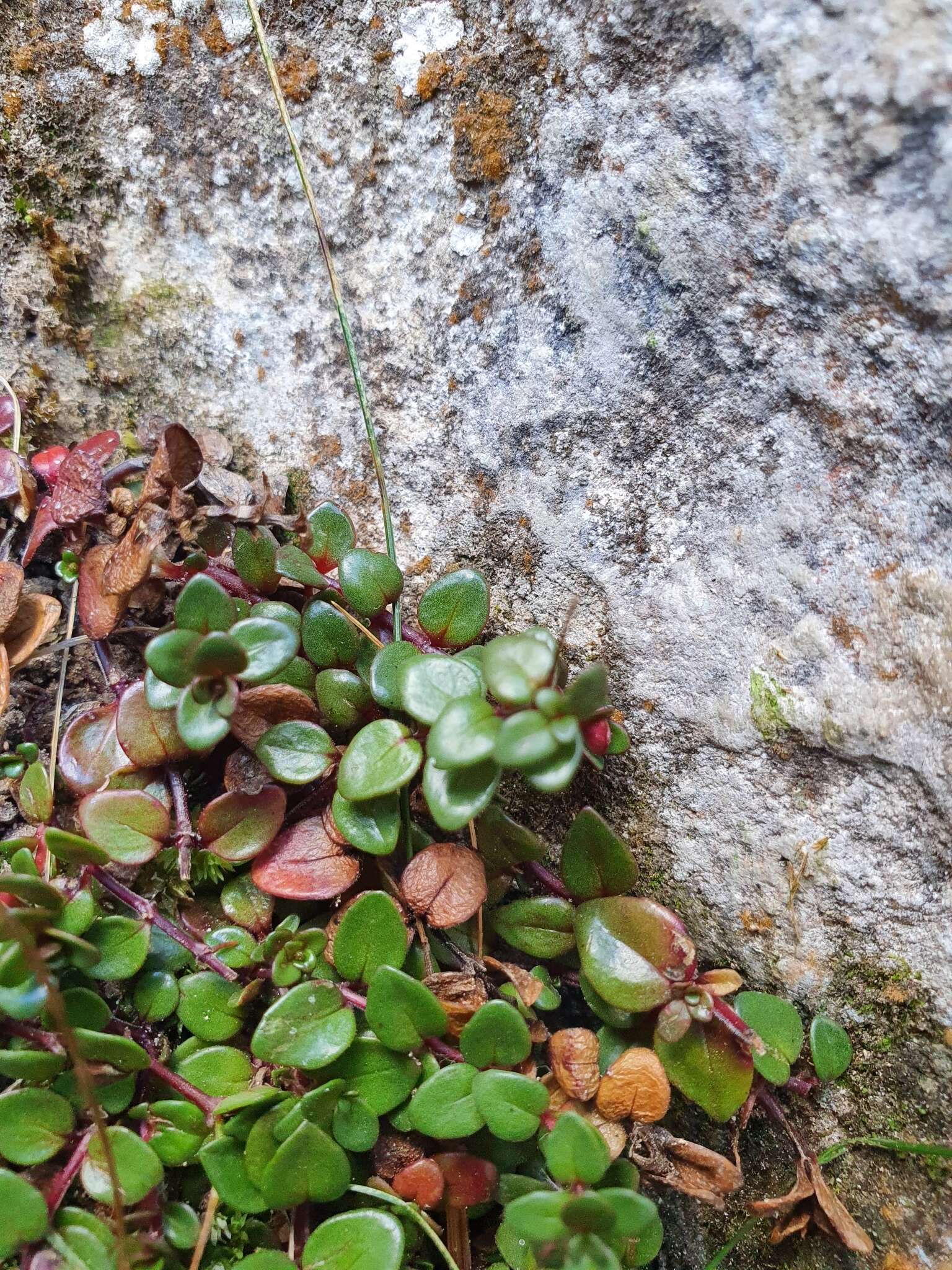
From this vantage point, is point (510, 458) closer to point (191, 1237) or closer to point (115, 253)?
point (115, 253)

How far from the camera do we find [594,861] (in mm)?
1083

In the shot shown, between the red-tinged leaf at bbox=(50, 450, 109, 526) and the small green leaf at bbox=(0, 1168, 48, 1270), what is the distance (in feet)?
2.81

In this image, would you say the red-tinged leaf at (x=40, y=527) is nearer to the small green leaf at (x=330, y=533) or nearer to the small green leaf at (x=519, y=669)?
the small green leaf at (x=330, y=533)

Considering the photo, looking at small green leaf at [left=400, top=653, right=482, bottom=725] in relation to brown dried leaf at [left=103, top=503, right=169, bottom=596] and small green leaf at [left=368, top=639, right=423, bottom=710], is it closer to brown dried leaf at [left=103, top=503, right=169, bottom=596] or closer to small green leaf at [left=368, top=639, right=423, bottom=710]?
small green leaf at [left=368, top=639, right=423, bottom=710]

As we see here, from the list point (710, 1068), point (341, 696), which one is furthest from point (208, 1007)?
point (710, 1068)

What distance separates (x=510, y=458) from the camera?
1192mm

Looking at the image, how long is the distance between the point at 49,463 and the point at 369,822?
781 millimetres

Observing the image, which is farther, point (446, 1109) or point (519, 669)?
point (446, 1109)

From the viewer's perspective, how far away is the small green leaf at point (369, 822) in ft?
3.51

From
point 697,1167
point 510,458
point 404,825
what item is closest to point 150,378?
point 510,458

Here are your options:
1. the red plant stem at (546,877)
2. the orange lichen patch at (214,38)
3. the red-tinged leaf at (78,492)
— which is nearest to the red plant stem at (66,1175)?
the red plant stem at (546,877)

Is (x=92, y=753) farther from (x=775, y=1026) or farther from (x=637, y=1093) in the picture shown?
(x=775, y=1026)

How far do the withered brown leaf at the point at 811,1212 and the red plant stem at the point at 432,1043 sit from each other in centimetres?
41

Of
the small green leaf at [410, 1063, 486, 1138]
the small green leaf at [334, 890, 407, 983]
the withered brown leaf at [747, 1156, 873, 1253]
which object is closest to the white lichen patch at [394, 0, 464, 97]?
the small green leaf at [334, 890, 407, 983]
